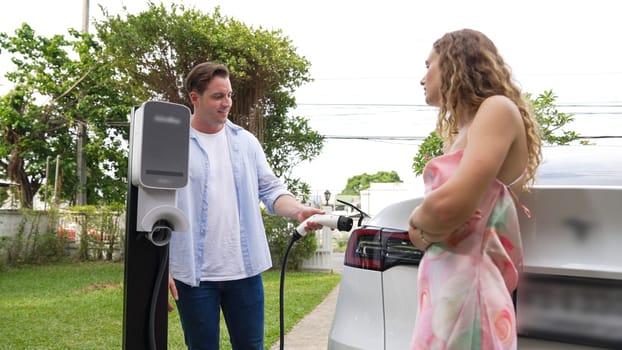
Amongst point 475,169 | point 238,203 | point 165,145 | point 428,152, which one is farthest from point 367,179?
point 475,169

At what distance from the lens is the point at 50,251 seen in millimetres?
12938

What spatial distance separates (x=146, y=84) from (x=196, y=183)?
1366cm

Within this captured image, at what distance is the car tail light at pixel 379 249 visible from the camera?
187 centimetres

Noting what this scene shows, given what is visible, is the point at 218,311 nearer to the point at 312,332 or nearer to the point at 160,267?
the point at 160,267

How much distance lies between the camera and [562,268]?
1.61 metres

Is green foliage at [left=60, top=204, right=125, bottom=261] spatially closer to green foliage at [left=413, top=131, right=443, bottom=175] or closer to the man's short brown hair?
green foliage at [left=413, top=131, right=443, bottom=175]

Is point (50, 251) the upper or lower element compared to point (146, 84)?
lower

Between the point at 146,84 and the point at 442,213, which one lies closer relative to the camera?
the point at 442,213

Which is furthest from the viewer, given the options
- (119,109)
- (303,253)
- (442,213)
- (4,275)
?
(119,109)

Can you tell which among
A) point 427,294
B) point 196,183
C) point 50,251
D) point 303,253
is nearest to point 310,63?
point 303,253

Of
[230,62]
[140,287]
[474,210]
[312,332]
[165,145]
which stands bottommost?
[312,332]

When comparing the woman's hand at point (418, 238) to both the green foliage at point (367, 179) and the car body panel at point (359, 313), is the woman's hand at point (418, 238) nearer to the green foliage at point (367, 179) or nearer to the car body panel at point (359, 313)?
the car body panel at point (359, 313)

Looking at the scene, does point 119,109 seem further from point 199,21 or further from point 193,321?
point 193,321

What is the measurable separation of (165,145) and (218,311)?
0.72m
